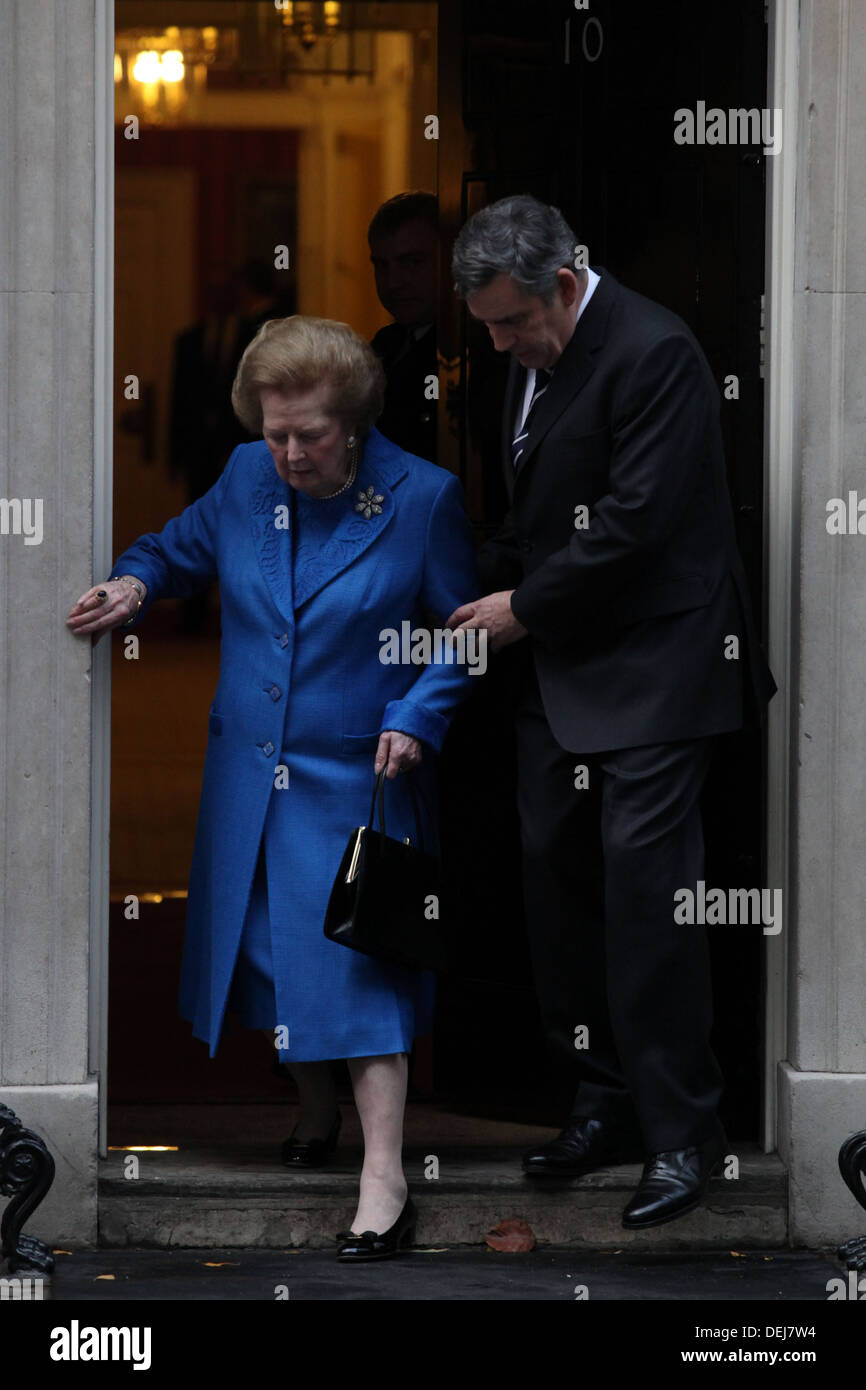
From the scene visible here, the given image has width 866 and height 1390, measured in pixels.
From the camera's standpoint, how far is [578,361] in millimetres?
4309

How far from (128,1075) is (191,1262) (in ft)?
4.17

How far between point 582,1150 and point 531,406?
1.70 m

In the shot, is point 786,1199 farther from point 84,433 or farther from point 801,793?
point 84,433

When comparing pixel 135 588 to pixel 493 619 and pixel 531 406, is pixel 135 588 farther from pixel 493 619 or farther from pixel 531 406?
pixel 531 406

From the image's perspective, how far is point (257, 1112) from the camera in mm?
5367

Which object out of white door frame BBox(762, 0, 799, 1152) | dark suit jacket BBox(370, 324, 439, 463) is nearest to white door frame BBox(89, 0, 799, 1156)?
white door frame BBox(762, 0, 799, 1152)

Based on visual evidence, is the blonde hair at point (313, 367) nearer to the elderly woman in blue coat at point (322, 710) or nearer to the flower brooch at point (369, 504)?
the elderly woman in blue coat at point (322, 710)

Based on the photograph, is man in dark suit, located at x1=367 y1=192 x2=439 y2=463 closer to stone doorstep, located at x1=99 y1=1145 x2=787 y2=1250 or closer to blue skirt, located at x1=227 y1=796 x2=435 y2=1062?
blue skirt, located at x1=227 y1=796 x2=435 y2=1062

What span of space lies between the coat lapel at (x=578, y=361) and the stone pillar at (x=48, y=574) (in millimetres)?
1015

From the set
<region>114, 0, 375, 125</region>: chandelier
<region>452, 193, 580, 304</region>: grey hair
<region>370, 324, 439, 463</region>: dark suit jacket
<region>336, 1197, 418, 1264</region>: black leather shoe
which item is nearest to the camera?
<region>452, 193, 580, 304</region>: grey hair

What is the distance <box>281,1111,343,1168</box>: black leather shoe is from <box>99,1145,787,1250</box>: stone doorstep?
60 mm

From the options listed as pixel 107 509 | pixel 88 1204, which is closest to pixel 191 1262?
pixel 88 1204

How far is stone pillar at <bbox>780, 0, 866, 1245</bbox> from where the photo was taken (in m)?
4.51

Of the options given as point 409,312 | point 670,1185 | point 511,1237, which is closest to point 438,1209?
point 511,1237
